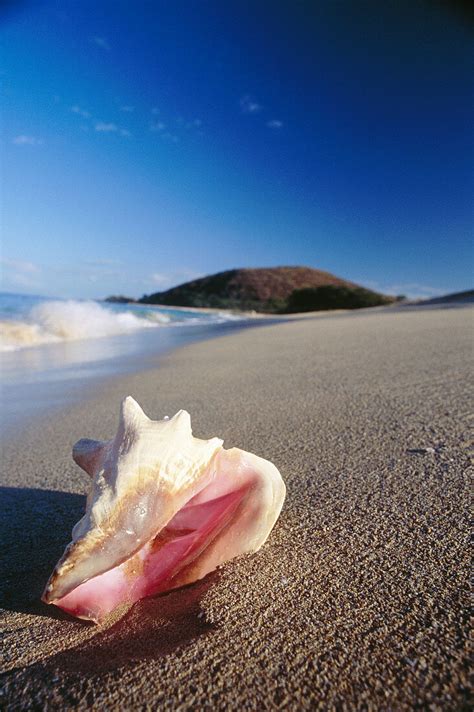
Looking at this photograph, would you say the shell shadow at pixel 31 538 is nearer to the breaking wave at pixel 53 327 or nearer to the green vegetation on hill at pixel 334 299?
the breaking wave at pixel 53 327

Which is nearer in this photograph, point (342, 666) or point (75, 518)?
point (342, 666)

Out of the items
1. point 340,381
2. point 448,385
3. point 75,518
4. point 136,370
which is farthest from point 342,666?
point 136,370

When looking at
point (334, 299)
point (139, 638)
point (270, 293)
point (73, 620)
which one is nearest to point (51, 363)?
point (73, 620)

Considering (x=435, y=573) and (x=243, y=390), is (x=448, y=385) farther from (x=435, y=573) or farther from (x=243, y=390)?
(x=435, y=573)

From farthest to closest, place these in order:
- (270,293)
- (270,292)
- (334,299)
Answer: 1. (270,292)
2. (270,293)
3. (334,299)

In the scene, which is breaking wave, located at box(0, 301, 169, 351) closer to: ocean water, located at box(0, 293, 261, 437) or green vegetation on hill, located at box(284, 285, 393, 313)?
ocean water, located at box(0, 293, 261, 437)

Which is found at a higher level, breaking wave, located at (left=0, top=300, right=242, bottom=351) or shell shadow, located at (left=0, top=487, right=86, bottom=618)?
breaking wave, located at (left=0, top=300, right=242, bottom=351)

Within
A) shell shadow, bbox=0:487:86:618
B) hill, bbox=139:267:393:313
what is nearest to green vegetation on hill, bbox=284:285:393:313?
hill, bbox=139:267:393:313

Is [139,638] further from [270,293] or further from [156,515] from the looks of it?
[270,293]
